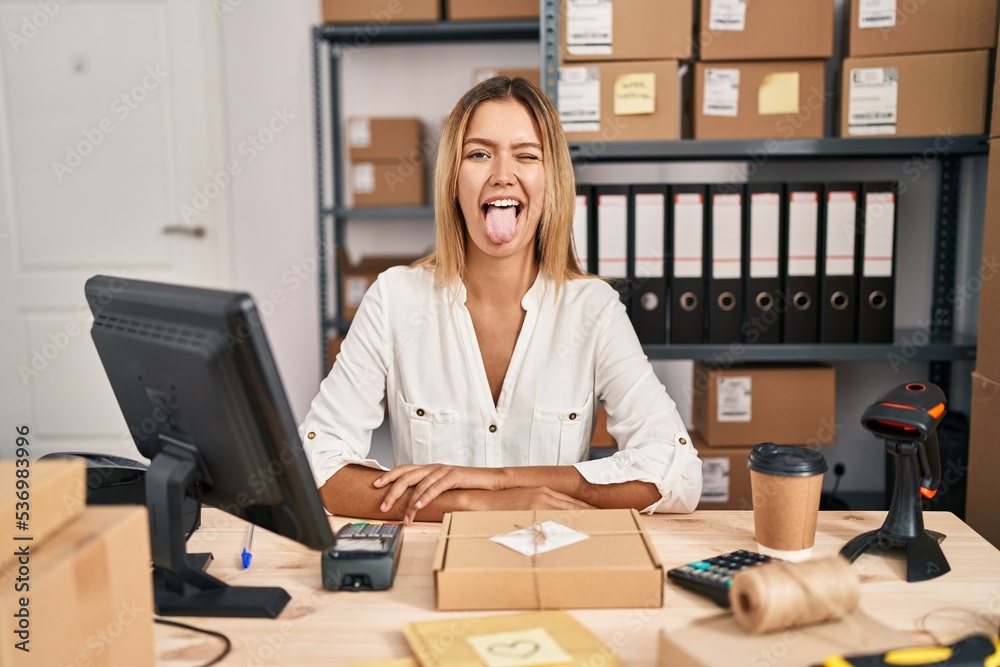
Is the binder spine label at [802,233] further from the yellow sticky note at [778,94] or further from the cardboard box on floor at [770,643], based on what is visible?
the cardboard box on floor at [770,643]

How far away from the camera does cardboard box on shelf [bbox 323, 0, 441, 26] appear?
2490mm

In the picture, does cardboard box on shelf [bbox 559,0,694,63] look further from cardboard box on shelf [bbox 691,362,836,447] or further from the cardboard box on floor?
the cardboard box on floor

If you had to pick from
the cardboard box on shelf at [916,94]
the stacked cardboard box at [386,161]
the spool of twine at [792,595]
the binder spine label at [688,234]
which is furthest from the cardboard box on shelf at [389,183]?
the spool of twine at [792,595]

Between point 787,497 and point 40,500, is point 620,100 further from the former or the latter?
point 40,500

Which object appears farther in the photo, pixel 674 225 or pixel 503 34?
pixel 503 34

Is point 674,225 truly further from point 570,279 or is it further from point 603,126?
point 570,279

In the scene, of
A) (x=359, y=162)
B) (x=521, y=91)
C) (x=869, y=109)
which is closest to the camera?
(x=521, y=91)

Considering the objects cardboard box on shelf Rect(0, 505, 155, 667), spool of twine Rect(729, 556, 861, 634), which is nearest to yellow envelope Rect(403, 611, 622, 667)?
spool of twine Rect(729, 556, 861, 634)

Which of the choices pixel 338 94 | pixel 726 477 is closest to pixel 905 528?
pixel 726 477

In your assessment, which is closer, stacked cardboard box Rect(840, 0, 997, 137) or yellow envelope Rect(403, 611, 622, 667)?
yellow envelope Rect(403, 611, 622, 667)

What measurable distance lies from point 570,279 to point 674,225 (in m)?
0.54

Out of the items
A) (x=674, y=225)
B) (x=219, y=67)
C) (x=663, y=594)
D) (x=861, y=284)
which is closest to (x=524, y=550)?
(x=663, y=594)

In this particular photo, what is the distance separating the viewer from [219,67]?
2939 millimetres

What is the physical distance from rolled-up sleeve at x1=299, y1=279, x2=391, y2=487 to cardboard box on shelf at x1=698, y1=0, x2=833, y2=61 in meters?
1.08
